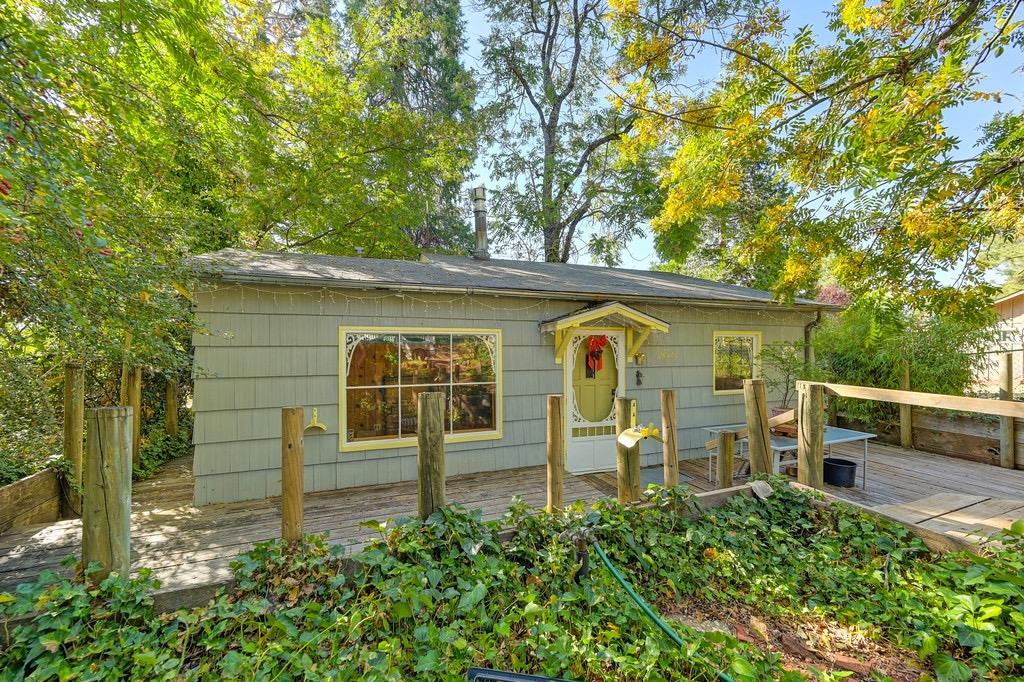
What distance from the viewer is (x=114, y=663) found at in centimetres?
210

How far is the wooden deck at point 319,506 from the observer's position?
120 inches

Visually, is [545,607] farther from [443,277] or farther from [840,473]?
[840,473]

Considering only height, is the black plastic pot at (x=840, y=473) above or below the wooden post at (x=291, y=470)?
below

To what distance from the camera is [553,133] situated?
543 inches

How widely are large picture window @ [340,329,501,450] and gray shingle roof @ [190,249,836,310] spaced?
626mm

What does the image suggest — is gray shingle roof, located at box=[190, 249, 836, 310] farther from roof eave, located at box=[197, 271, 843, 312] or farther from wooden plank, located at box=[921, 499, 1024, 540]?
wooden plank, located at box=[921, 499, 1024, 540]

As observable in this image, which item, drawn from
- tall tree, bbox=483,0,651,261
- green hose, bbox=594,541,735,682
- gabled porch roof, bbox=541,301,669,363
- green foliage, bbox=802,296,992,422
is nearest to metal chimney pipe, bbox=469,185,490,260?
gabled porch roof, bbox=541,301,669,363

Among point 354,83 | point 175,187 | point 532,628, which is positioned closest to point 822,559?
point 532,628

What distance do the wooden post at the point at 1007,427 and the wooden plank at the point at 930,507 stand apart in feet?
10.8

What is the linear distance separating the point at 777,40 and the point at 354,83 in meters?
9.38

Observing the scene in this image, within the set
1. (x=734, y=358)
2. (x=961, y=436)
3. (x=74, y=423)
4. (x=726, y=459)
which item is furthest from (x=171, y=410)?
(x=961, y=436)

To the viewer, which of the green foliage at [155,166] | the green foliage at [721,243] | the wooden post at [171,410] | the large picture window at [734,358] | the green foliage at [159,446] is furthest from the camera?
the green foliage at [721,243]

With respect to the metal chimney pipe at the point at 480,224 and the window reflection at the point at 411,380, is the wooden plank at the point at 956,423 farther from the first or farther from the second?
the metal chimney pipe at the point at 480,224

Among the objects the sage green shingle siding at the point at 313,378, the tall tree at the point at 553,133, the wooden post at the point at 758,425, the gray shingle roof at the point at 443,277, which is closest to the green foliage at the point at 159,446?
the sage green shingle siding at the point at 313,378
